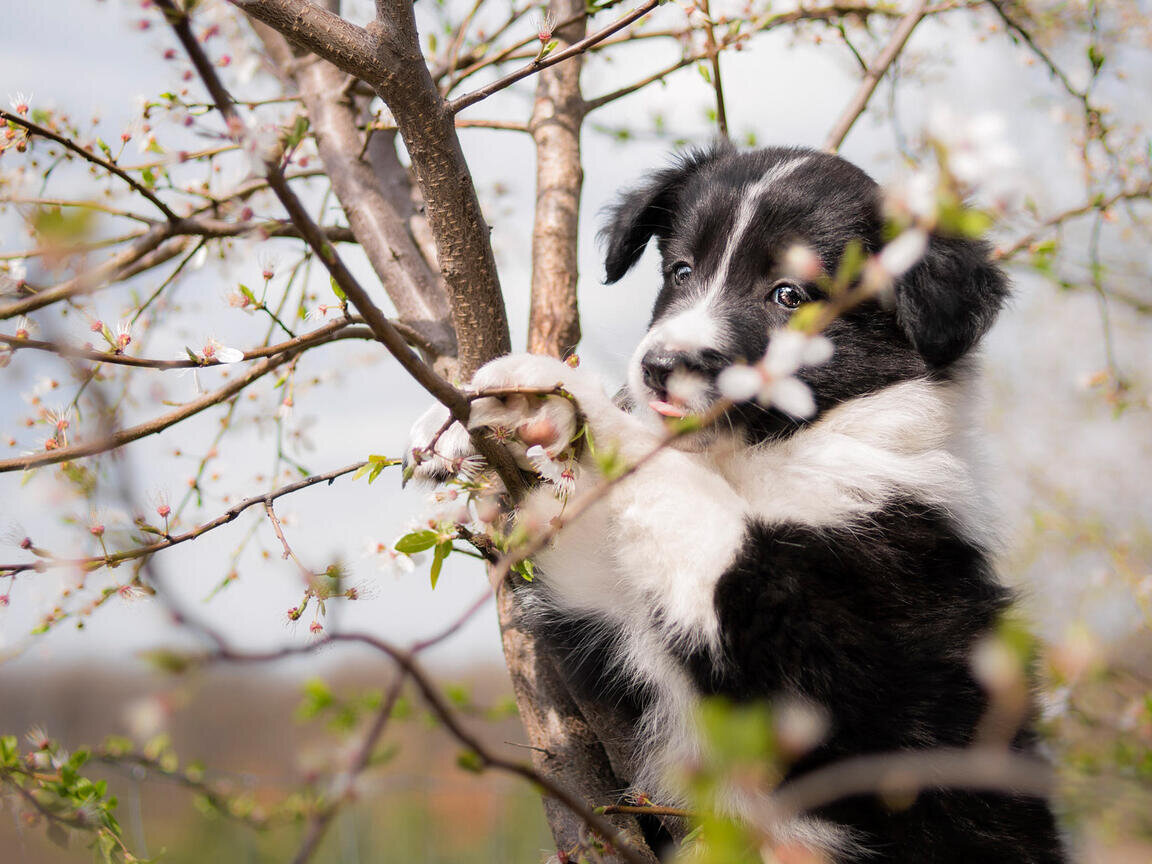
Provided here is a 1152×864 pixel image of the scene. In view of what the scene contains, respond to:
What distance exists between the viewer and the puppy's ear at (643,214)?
2.94 m

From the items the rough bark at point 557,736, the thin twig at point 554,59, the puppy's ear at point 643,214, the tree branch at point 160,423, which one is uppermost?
the thin twig at point 554,59

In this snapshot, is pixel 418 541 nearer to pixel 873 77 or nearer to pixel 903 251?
pixel 903 251

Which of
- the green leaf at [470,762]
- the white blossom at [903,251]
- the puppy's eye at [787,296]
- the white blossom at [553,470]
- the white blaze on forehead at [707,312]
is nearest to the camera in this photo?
the green leaf at [470,762]

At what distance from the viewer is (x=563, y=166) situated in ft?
9.78

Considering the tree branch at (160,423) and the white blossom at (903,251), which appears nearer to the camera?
the white blossom at (903,251)

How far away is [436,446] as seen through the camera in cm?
191

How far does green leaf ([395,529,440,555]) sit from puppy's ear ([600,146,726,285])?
160 cm

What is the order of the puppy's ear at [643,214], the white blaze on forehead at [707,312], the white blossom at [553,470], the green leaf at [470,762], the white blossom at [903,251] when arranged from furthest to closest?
the puppy's ear at [643,214] < the white blaze on forehead at [707,312] < the white blossom at [553,470] < the white blossom at [903,251] < the green leaf at [470,762]

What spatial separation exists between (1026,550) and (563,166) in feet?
13.9

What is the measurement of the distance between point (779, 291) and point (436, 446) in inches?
41.0

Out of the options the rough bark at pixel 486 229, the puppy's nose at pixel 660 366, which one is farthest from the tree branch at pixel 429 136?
the puppy's nose at pixel 660 366

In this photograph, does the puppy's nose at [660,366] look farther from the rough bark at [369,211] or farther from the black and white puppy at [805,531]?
the rough bark at [369,211]

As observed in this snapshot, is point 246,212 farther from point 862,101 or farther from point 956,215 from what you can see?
point 862,101

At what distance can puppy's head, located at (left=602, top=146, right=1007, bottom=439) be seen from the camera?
214 centimetres
